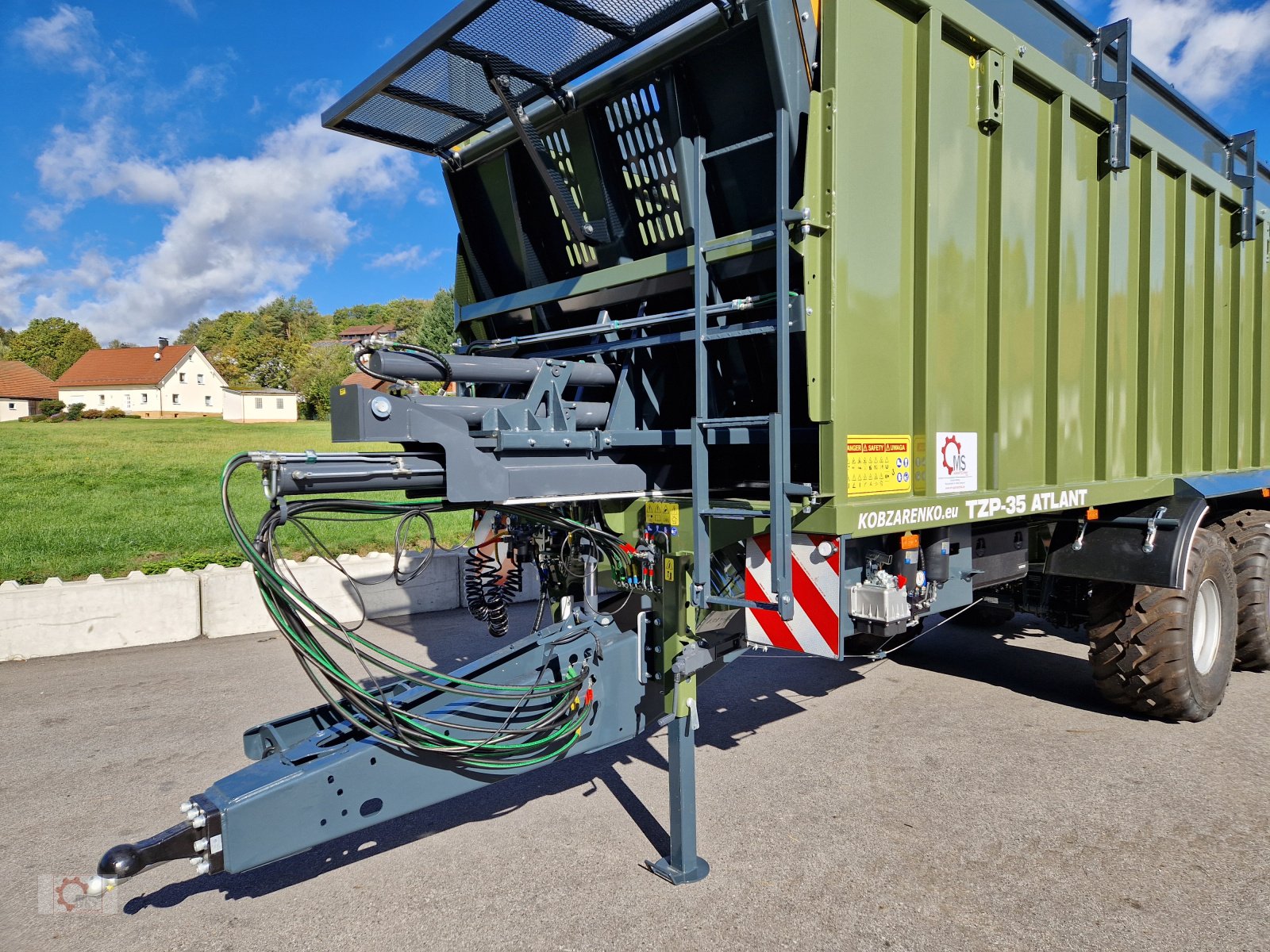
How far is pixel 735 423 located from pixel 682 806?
60.2 inches

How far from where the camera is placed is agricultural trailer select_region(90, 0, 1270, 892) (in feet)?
9.45

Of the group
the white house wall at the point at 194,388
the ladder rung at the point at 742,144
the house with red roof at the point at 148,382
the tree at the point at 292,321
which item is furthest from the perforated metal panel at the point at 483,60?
the tree at the point at 292,321

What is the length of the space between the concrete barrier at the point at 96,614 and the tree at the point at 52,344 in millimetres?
81049

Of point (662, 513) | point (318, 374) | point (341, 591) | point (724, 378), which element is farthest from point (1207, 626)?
point (318, 374)

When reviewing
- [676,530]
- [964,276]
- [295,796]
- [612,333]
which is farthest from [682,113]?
[295,796]

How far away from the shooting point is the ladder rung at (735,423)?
2.98 metres

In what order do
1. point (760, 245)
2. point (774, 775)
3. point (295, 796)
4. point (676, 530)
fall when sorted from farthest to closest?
point (774, 775) → point (676, 530) → point (760, 245) → point (295, 796)

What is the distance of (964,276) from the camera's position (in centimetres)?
354

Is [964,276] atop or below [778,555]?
atop

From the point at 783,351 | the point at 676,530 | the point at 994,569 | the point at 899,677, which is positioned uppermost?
the point at 783,351

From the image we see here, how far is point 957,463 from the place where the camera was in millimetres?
3529

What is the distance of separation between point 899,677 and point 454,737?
14.3ft

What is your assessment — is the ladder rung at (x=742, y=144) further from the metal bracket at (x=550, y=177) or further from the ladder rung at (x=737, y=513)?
the ladder rung at (x=737, y=513)

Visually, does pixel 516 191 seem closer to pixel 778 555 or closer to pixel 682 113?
pixel 682 113
